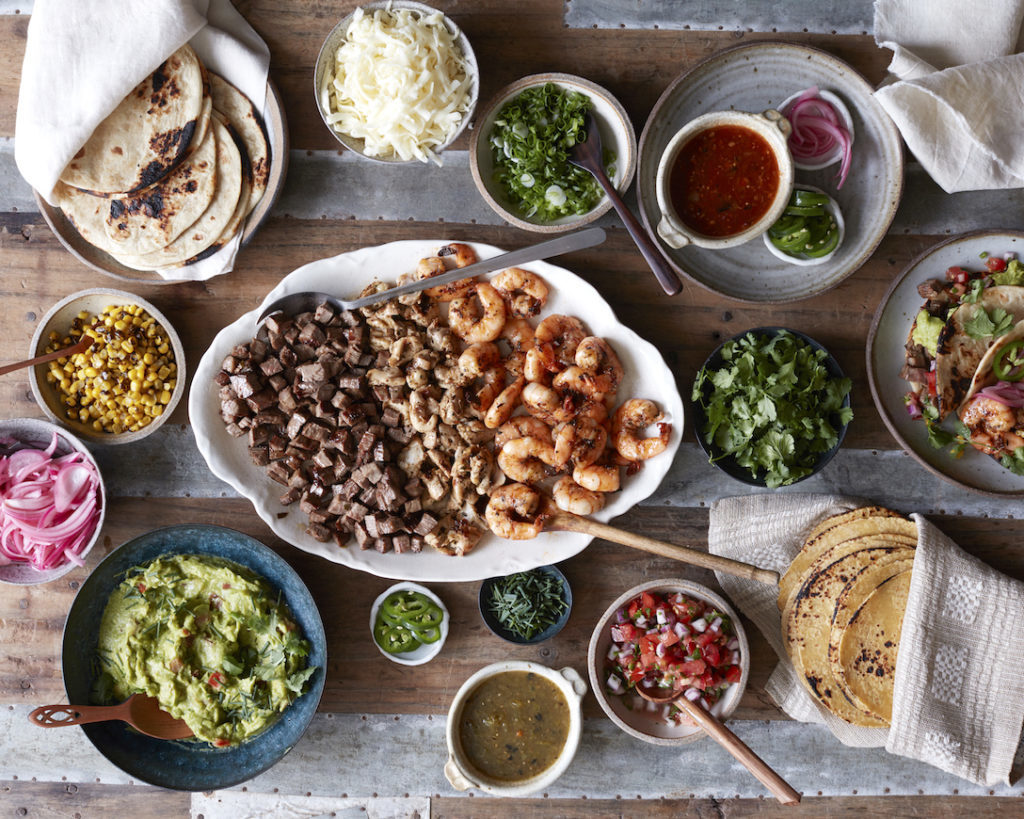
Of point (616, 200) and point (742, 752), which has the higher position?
point (616, 200)

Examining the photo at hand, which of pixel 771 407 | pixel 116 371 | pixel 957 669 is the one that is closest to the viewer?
pixel 771 407

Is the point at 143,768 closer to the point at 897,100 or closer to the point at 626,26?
the point at 626,26

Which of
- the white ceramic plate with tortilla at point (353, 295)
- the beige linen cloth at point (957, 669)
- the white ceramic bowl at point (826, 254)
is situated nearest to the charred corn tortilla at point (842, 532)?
the beige linen cloth at point (957, 669)

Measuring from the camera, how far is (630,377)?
146 inches

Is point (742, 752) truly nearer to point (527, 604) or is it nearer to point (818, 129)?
point (527, 604)

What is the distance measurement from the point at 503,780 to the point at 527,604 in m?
0.99

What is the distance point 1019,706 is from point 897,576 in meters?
0.90

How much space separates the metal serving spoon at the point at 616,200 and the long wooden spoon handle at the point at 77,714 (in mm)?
3590

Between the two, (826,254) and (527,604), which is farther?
(527,604)

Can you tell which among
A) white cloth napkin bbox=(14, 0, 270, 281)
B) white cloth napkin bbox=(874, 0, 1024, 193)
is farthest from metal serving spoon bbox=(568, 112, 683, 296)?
white cloth napkin bbox=(14, 0, 270, 281)

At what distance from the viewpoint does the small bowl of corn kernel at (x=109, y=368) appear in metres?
3.74

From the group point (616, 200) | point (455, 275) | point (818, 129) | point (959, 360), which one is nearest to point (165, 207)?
point (455, 275)

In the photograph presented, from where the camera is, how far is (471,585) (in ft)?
12.9

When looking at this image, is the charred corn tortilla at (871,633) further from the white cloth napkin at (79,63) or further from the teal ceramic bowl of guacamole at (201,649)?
the white cloth napkin at (79,63)
